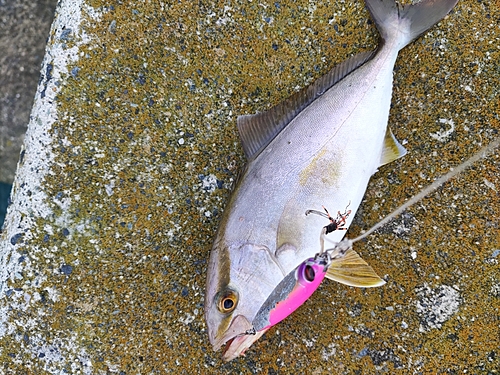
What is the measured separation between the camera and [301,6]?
2139mm

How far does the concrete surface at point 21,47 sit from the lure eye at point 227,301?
8.23 feet

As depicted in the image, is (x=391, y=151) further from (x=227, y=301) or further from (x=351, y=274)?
(x=227, y=301)

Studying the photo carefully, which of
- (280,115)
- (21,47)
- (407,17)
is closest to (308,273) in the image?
(280,115)

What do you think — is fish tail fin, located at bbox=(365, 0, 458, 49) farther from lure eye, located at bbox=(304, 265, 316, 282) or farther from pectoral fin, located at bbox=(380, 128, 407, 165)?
lure eye, located at bbox=(304, 265, 316, 282)

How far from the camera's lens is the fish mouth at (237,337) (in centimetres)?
164

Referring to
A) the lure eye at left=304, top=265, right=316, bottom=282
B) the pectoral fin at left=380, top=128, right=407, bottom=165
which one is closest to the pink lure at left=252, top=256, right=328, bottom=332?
the lure eye at left=304, top=265, right=316, bottom=282

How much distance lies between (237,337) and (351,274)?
1.88ft

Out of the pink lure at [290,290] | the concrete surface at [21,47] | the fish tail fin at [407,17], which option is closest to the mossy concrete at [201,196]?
the fish tail fin at [407,17]

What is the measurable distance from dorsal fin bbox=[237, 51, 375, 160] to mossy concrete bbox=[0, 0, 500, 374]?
0.19 m

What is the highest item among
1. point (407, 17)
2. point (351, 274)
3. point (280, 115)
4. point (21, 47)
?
point (21, 47)

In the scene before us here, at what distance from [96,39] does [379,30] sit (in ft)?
4.70

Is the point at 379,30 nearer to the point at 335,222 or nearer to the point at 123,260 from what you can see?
the point at 335,222

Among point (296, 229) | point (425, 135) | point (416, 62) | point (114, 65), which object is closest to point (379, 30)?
point (416, 62)

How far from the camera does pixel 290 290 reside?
1.55 m
